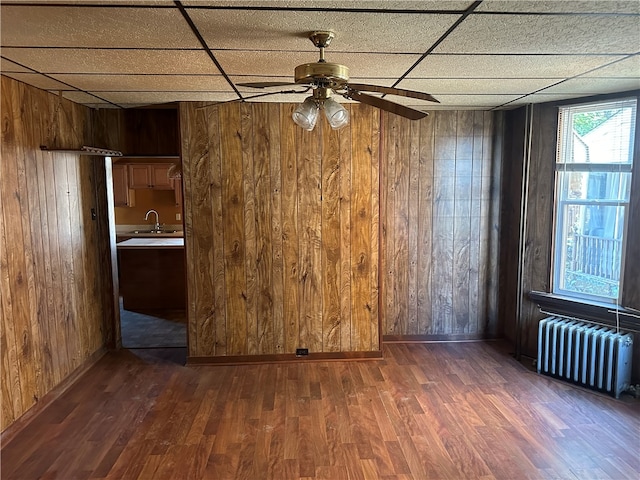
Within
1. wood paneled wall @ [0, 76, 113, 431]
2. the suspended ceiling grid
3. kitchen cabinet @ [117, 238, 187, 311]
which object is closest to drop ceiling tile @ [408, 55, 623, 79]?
the suspended ceiling grid

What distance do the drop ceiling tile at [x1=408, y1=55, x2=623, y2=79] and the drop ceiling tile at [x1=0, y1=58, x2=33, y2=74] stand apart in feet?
7.62

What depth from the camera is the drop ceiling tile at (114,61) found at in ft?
7.39

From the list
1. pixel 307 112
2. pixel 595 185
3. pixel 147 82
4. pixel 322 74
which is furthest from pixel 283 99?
pixel 595 185

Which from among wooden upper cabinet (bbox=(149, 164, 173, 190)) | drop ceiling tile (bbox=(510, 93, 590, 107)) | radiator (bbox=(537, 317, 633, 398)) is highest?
drop ceiling tile (bbox=(510, 93, 590, 107))

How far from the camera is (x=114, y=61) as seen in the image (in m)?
2.42

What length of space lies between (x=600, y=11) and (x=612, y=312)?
259 centimetres

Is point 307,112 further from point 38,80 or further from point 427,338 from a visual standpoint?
point 427,338

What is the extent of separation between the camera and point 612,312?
349cm

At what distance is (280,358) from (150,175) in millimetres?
4512

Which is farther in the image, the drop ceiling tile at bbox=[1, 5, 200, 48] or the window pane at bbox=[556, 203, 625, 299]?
the window pane at bbox=[556, 203, 625, 299]

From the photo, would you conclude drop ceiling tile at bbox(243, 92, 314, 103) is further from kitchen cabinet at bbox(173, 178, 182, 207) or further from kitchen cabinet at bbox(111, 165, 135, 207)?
kitchen cabinet at bbox(111, 165, 135, 207)

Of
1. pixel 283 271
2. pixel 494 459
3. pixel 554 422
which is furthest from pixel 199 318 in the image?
pixel 554 422

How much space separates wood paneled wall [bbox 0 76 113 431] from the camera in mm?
2812

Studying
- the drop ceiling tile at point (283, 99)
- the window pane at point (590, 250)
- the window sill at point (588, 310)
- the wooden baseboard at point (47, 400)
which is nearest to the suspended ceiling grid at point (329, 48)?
the drop ceiling tile at point (283, 99)
